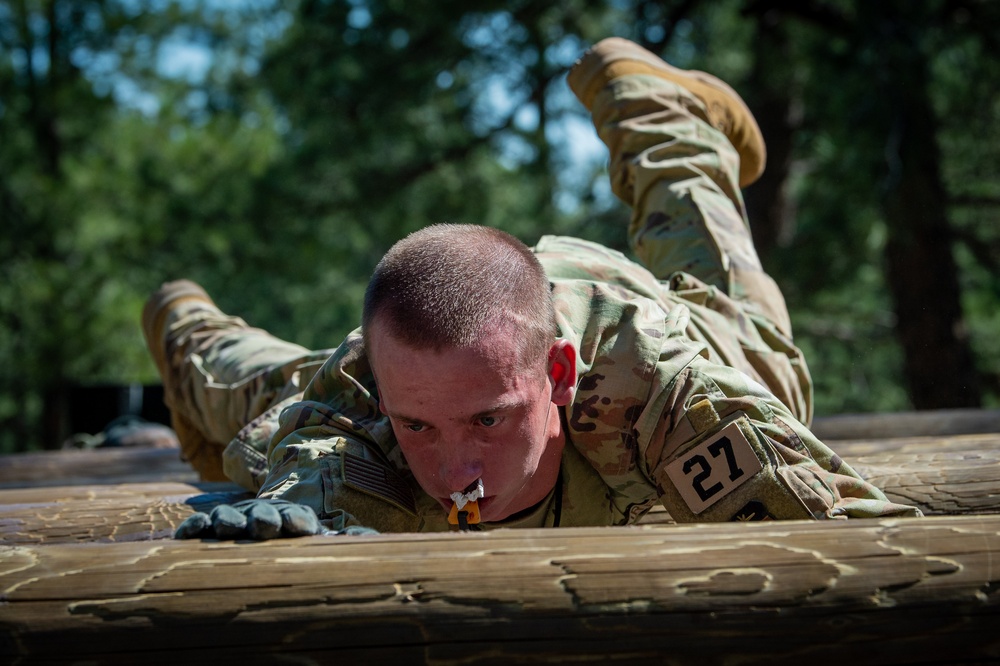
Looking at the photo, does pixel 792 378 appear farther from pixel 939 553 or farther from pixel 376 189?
pixel 376 189

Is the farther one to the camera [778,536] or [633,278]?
[633,278]

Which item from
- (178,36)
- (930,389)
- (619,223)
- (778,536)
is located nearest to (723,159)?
(778,536)

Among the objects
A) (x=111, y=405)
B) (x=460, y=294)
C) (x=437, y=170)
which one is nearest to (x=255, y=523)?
(x=460, y=294)

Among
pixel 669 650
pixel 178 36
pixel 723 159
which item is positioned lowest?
pixel 669 650

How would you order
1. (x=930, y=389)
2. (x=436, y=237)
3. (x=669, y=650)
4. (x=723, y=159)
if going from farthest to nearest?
1. (x=930, y=389)
2. (x=723, y=159)
3. (x=436, y=237)
4. (x=669, y=650)

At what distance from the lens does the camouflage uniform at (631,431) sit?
1688 millimetres

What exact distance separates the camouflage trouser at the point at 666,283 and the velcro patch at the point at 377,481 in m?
0.53

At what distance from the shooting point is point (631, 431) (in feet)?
6.15

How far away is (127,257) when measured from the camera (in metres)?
9.43

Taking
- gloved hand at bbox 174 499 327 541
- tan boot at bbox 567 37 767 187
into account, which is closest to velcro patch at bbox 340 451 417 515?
gloved hand at bbox 174 499 327 541

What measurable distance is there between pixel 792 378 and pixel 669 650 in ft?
4.80

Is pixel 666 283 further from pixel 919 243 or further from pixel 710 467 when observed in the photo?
pixel 919 243

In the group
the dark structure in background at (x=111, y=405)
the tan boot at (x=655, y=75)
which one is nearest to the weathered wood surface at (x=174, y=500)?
the tan boot at (x=655, y=75)

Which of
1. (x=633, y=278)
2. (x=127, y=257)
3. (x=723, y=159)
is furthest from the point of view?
(x=127, y=257)
